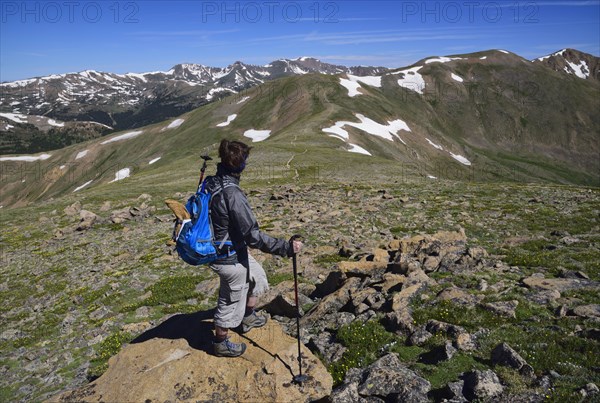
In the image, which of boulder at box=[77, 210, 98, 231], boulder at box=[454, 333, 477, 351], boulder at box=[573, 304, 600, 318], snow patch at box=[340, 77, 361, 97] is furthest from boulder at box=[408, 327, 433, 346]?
snow patch at box=[340, 77, 361, 97]

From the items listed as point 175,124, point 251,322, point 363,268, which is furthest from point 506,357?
point 175,124

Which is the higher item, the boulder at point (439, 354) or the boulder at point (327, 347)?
the boulder at point (439, 354)

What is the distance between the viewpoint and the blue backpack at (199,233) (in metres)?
9.30

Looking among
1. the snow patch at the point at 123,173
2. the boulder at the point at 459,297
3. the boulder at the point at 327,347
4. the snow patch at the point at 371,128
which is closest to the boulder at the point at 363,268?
the boulder at the point at 459,297

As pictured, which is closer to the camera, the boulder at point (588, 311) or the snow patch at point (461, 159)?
the boulder at point (588, 311)

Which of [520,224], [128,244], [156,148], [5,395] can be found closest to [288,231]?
[128,244]

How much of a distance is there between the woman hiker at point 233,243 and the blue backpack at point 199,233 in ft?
0.50

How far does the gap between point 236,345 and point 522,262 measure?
45.1ft

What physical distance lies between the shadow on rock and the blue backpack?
2831mm

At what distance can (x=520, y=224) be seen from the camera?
25578 millimetres

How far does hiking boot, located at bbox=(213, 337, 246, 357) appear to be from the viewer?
32.7 ft

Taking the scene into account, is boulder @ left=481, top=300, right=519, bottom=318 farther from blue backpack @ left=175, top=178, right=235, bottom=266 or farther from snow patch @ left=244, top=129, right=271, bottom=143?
snow patch @ left=244, top=129, right=271, bottom=143

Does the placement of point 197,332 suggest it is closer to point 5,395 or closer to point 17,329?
point 5,395

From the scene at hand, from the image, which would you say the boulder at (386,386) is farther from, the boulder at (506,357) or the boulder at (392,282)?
the boulder at (392,282)
